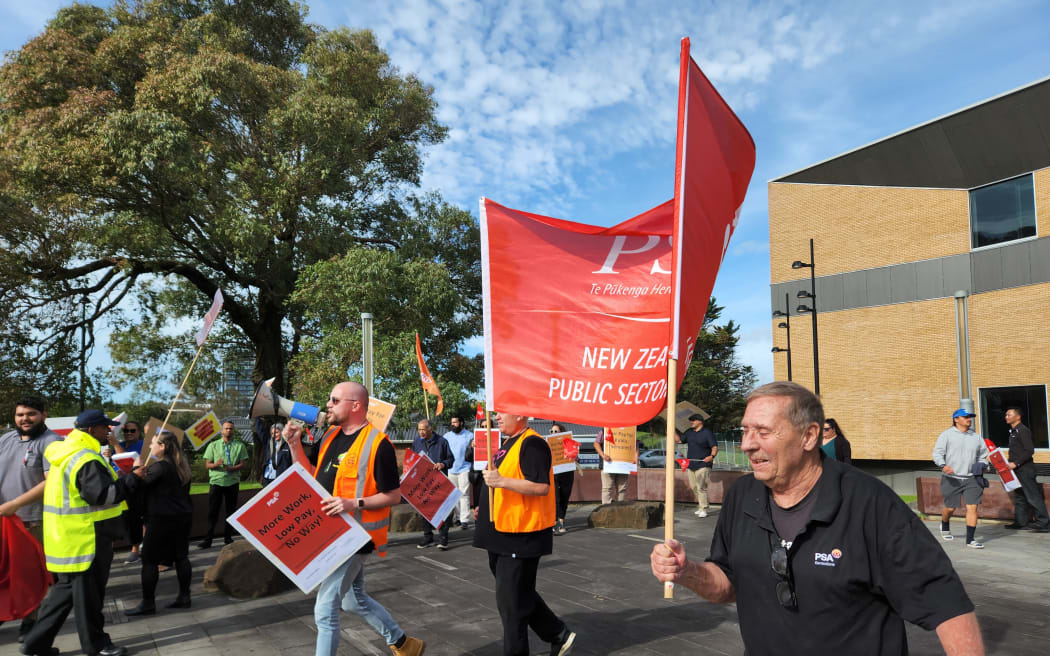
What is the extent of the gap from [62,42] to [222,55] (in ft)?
13.9

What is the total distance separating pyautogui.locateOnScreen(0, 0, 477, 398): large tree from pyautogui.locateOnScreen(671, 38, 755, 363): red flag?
16853 mm

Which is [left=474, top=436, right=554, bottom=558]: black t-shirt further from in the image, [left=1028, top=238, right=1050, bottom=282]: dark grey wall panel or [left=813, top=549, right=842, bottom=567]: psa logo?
[left=1028, top=238, right=1050, bottom=282]: dark grey wall panel

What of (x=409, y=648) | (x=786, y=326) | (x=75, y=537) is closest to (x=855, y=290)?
(x=786, y=326)

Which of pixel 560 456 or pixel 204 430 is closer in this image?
pixel 204 430

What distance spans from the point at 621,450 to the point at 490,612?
23.5 feet

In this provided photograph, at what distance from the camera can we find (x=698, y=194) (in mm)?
3254

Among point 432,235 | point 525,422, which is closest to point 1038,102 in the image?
point 432,235

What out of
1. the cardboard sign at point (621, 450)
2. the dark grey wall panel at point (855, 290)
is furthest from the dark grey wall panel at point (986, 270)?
the cardboard sign at point (621, 450)

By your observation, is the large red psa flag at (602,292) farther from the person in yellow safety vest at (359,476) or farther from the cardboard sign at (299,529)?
the cardboard sign at (299,529)

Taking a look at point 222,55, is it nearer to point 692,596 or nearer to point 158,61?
point 158,61

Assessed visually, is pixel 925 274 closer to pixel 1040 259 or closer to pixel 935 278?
pixel 935 278

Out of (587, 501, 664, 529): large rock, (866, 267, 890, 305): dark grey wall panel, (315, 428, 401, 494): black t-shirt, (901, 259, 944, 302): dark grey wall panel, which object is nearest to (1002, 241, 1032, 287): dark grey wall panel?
(901, 259, 944, 302): dark grey wall panel

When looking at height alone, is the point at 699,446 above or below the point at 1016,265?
below

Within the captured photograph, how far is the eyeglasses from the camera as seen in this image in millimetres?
2238
